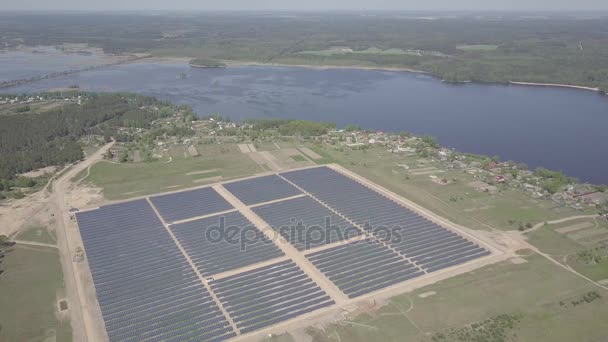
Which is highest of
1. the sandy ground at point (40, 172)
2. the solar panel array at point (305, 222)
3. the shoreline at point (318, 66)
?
the shoreline at point (318, 66)

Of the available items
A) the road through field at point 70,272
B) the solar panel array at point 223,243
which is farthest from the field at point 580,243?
the road through field at point 70,272

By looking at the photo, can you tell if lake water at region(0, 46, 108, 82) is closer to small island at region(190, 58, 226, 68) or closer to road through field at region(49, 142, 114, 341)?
small island at region(190, 58, 226, 68)

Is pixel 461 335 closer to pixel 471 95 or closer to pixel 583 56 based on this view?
pixel 471 95

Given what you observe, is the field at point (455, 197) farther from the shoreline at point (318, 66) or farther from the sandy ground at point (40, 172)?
the shoreline at point (318, 66)

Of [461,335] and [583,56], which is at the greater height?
[583,56]

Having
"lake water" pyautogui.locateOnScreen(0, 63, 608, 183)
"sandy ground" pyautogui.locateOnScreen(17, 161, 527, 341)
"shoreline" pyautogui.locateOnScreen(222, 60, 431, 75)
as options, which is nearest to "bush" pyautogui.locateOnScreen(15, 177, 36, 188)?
"sandy ground" pyautogui.locateOnScreen(17, 161, 527, 341)

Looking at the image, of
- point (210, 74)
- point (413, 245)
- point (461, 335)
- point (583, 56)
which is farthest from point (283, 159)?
point (583, 56)
